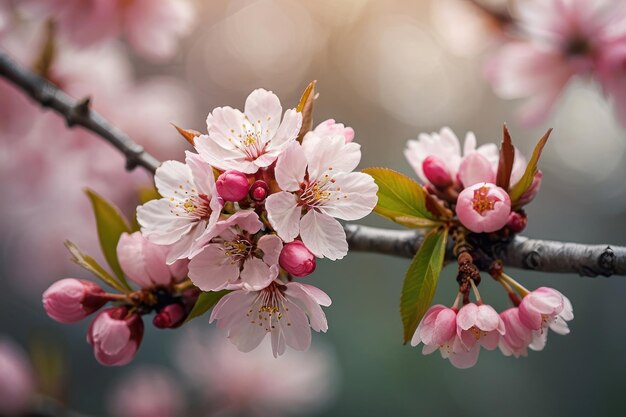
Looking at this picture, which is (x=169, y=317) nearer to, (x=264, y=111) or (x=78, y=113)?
(x=264, y=111)

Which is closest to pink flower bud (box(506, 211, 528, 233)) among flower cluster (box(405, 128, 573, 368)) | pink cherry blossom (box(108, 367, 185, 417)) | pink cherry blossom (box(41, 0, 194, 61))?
flower cluster (box(405, 128, 573, 368))

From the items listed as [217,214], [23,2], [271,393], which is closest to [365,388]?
[271,393]

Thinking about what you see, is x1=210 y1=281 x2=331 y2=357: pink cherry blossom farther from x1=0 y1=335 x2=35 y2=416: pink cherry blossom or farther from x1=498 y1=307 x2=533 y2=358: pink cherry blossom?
x1=0 y1=335 x2=35 y2=416: pink cherry blossom

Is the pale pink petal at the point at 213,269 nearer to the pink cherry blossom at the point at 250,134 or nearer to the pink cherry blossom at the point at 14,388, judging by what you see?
the pink cherry blossom at the point at 250,134

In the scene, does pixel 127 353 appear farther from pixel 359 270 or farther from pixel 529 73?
pixel 359 270

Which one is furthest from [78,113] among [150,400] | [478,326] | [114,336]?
[150,400]

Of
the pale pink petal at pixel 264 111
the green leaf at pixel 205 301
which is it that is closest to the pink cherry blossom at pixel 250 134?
the pale pink petal at pixel 264 111
